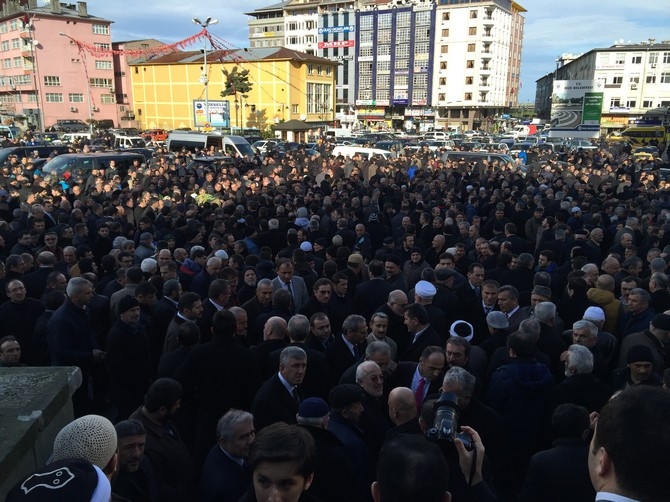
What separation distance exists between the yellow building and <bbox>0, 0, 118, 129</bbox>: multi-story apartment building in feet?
20.6

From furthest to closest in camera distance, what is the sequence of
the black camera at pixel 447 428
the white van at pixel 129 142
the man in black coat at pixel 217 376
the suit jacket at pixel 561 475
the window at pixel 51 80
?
the window at pixel 51 80
the white van at pixel 129 142
the man in black coat at pixel 217 376
the suit jacket at pixel 561 475
the black camera at pixel 447 428

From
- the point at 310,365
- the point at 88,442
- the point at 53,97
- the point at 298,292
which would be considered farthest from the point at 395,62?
the point at 88,442

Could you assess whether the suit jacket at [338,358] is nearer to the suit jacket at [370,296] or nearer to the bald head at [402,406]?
the bald head at [402,406]

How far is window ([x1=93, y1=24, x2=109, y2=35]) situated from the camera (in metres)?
66.9

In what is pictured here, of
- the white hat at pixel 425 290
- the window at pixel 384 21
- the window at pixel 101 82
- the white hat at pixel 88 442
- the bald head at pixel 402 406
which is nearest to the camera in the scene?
the white hat at pixel 88 442

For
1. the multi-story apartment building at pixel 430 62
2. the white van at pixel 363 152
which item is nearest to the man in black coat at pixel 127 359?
the white van at pixel 363 152

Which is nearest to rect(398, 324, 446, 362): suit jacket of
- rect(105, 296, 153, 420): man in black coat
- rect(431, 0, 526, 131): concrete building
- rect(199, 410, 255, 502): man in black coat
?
rect(199, 410, 255, 502): man in black coat

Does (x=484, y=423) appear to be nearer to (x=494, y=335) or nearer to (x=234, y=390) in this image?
(x=494, y=335)

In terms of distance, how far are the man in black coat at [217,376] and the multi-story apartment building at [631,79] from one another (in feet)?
232

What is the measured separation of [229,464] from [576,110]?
50011 mm

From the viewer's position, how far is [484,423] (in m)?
3.60

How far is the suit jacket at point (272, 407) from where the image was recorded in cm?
374

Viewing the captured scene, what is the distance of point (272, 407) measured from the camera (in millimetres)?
3746

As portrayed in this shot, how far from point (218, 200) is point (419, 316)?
890 cm
